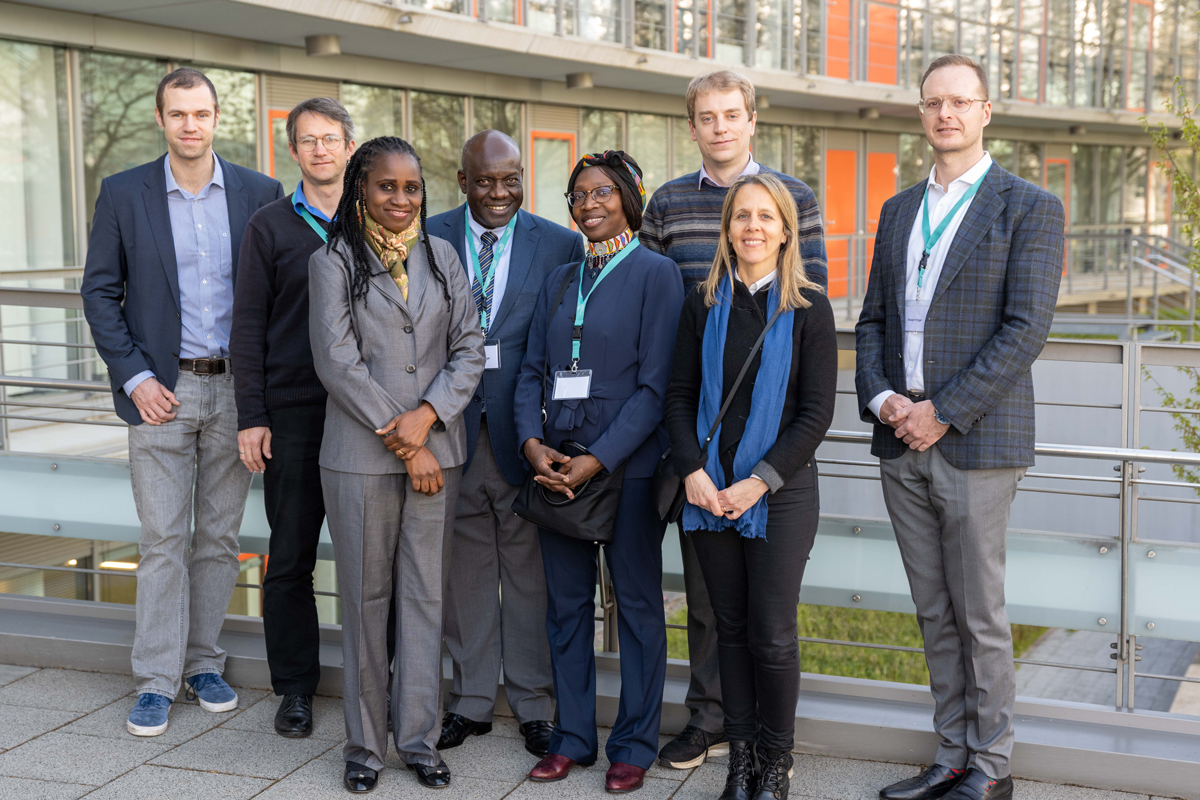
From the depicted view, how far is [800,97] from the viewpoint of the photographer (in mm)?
19812

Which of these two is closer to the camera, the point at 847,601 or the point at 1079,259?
the point at 847,601

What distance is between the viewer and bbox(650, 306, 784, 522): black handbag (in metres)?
3.27

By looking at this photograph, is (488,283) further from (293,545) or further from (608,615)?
(608,615)

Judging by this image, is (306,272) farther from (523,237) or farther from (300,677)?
(300,677)

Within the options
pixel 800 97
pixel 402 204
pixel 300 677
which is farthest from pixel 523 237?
pixel 800 97

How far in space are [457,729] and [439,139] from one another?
12.4 metres

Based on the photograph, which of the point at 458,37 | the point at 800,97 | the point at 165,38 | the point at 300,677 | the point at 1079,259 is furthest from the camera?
the point at 1079,259

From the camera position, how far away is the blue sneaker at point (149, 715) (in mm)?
3928

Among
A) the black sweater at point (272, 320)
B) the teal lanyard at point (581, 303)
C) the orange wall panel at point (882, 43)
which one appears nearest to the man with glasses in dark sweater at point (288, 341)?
the black sweater at point (272, 320)

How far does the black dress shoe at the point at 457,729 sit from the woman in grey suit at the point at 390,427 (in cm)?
23

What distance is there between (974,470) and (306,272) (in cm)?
225

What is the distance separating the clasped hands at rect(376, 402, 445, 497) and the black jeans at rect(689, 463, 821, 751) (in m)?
0.82

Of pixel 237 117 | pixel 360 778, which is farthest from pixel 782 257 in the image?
pixel 237 117

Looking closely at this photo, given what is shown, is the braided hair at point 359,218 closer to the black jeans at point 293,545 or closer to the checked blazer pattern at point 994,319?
the black jeans at point 293,545
